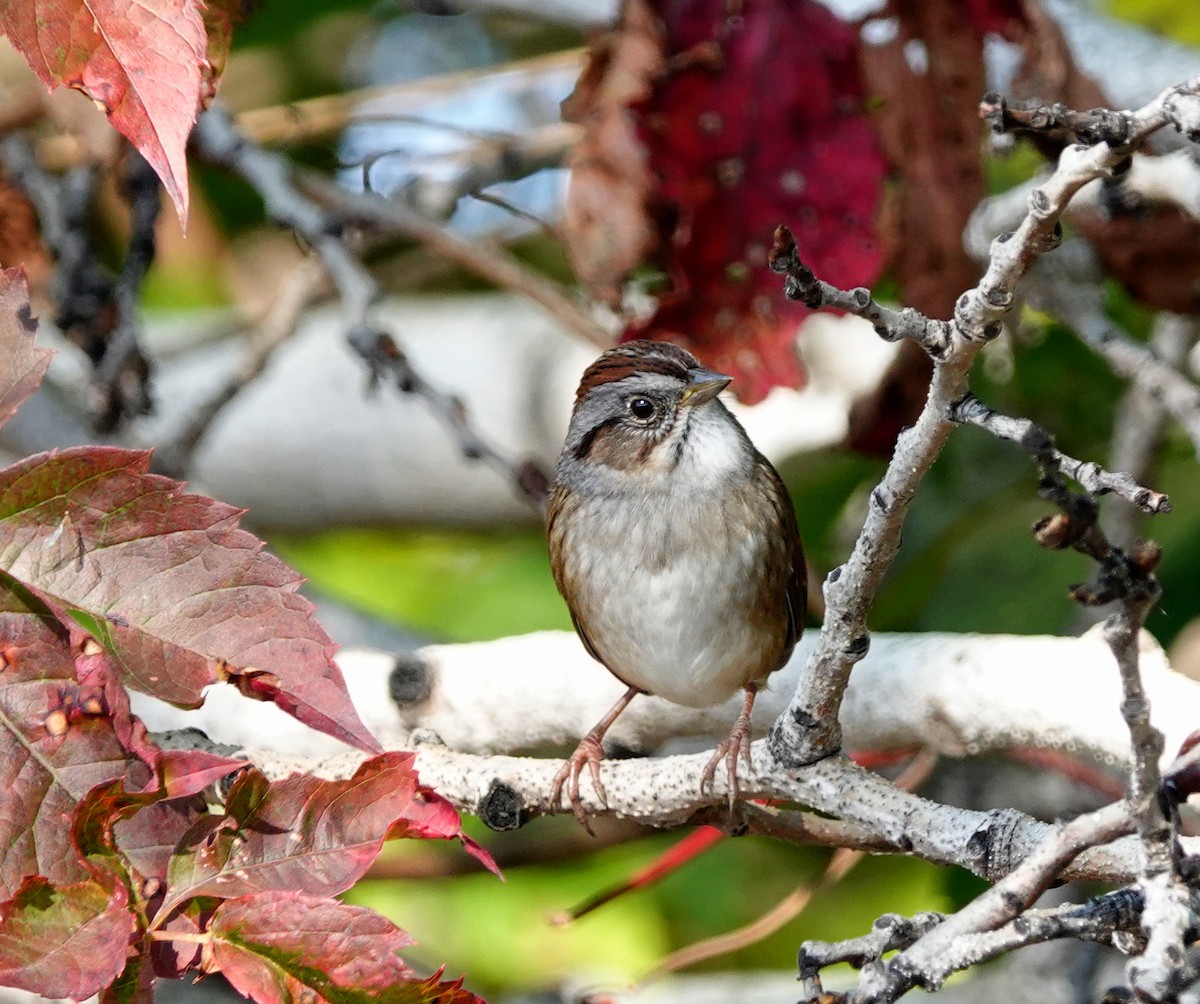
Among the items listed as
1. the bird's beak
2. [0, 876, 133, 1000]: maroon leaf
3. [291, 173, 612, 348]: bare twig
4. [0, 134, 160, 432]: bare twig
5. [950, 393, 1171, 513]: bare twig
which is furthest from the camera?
[291, 173, 612, 348]: bare twig

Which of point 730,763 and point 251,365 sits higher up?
point 730,763

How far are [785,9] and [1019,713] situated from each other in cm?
145

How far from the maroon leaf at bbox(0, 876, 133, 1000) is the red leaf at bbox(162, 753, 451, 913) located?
7 centimetres

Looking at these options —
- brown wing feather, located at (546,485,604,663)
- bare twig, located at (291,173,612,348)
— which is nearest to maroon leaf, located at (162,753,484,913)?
brown wing feather, located at (546,485,604,663)

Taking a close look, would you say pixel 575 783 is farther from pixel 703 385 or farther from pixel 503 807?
pixel 703 385

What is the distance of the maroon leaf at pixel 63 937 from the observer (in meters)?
1.28

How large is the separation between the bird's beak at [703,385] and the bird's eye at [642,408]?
0.06 meters

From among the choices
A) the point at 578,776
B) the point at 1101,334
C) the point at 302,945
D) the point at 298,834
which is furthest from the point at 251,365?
the point at 302,945

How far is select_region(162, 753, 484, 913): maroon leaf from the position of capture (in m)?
1.39

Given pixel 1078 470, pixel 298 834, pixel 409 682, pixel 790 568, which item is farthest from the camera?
pixel 790 568

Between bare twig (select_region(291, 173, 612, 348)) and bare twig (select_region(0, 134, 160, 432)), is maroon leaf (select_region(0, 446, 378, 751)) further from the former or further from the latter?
bare twig (select_region(291, 173, 612, 348))

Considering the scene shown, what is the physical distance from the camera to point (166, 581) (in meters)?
1.45

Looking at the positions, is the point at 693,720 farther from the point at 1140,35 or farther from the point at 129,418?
the point at 1140,35

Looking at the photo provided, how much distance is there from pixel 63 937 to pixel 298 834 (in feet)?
0.72
